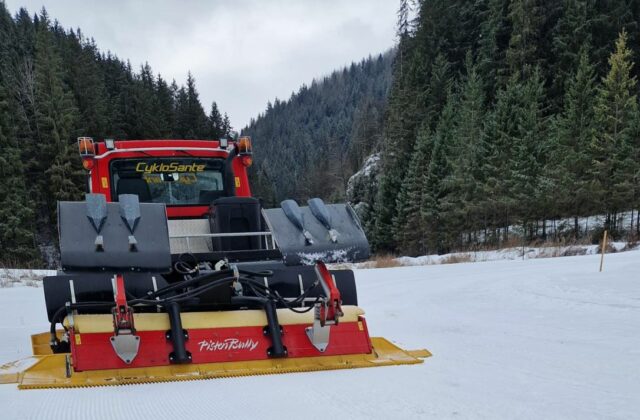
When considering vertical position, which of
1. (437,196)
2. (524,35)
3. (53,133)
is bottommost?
(437,196)

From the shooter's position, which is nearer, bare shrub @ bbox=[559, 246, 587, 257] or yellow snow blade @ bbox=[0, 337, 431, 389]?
yellow snow blade @ bbox=[0, 337, 431, 389]

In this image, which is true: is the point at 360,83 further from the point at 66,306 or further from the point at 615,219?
the point at 66,306

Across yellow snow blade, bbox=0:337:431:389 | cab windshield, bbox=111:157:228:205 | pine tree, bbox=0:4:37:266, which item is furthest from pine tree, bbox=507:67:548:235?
yellow snow blade, bbox=0:337:431:389

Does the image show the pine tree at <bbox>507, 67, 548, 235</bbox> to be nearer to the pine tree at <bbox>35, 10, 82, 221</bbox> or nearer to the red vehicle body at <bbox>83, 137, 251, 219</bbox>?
the red vehicle body at <bbox>83, 137, 251, 219</bbox>

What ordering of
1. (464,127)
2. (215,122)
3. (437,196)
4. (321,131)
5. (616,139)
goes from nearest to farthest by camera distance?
(616,139) < (464,127) < (437,196) < (215,122) < (321,131)

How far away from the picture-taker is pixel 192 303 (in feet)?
11.8

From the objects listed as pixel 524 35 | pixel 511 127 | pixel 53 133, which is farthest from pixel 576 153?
pixel 53 133

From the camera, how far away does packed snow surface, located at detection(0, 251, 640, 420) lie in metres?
2.46

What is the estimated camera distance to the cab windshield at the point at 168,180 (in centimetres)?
536

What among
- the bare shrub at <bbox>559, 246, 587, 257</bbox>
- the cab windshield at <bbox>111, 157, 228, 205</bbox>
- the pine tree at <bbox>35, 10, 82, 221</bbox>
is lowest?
the bare shrub at <bbox>559, 246, 587, 257</bbox>

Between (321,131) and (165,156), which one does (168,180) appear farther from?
(321,131)

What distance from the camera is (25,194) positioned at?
107 feet

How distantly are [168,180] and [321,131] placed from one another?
125827mm

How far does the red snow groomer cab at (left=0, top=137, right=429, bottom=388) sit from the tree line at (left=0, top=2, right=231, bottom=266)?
1554 cm
